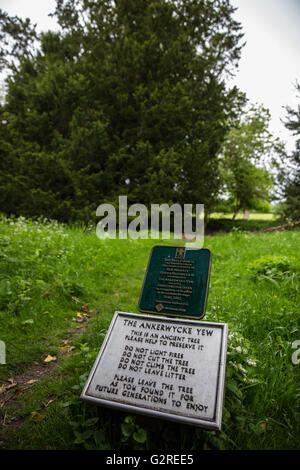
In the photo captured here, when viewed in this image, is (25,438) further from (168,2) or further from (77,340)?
(168,2)

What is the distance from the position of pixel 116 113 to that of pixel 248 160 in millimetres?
14196

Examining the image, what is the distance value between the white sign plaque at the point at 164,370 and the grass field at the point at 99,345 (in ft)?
0.64

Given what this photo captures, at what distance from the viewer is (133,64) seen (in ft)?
45.1

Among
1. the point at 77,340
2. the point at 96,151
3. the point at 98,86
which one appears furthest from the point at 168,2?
the point at 77,340

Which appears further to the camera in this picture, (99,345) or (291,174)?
(291,174)

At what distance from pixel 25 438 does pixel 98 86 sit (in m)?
14.7

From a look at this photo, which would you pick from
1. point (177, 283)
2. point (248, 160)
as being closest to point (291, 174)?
point (248, 160)

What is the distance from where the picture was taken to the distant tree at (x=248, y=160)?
24.0m
